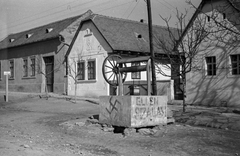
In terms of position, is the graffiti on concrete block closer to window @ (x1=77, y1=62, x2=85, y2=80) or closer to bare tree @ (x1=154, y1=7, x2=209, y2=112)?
bare tree @ (x1=154, y1=7, x2=209, y2=112)

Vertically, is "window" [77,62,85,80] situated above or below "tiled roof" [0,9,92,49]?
below

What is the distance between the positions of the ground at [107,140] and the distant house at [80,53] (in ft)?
34.2

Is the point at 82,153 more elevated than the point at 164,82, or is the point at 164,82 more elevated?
the point at 164,82

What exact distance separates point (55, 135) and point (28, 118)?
4.71 m

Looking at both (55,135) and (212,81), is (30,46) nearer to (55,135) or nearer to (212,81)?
(212,81)

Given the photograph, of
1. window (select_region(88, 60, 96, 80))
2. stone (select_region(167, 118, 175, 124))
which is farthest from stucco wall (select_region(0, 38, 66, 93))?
stone (select_region(167, 118, 175, 124))

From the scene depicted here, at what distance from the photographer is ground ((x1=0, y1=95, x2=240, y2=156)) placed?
8055mm

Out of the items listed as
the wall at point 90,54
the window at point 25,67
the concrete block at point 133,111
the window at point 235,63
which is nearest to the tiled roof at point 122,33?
the wall at point 90,54

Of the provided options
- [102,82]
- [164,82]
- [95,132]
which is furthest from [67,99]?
[95,132]

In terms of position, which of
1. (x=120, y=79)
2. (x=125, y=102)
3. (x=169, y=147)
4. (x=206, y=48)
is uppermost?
(x=206, y=48)

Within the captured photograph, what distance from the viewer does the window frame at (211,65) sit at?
1958 cm

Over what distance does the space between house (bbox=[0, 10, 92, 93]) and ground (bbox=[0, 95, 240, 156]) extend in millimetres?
13467

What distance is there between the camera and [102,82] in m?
23.9

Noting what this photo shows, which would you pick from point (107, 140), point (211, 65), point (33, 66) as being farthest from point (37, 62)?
point (107, 140)
